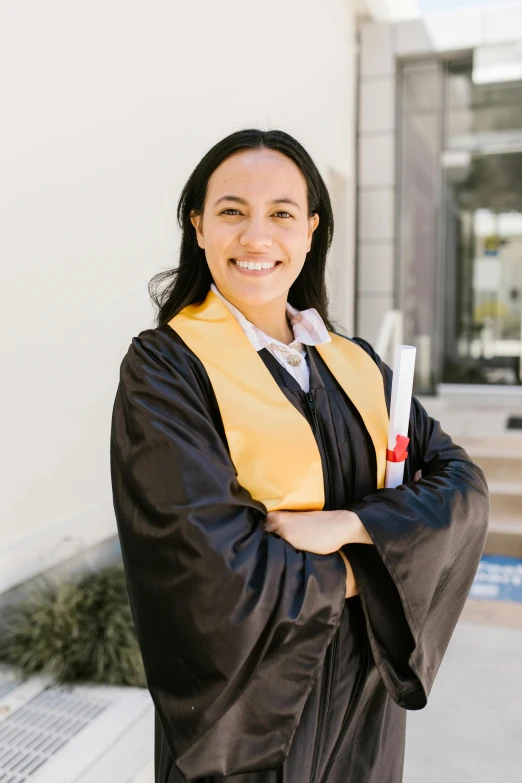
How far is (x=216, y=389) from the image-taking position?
125cm

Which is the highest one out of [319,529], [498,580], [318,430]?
[318,430]

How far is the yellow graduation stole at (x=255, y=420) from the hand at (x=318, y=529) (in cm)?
3

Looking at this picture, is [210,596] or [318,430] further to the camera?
[318,430]

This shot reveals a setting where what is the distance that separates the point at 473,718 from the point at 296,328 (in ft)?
7.23

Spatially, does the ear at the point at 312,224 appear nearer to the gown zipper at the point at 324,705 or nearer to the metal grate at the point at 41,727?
the gown zipper at the point at 324,705

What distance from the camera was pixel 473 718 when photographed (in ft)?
9.60

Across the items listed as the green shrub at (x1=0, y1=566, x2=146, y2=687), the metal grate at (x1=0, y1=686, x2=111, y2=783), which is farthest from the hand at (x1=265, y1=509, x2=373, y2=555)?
the green shrub at (x1=0, y1=566, x2=146, y2=687)

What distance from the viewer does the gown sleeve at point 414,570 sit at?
121cm

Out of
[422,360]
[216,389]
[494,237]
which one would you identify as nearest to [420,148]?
[494,237]

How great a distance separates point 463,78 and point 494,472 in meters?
4.32

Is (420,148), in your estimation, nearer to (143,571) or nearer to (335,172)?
(335,172)

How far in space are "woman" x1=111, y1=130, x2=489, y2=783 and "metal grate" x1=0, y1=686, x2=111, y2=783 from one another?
0.92 meters

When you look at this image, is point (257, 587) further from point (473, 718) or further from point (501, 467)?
point (501, 467)

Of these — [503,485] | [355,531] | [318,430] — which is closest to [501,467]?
[503,485]
